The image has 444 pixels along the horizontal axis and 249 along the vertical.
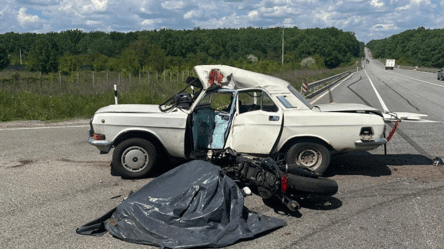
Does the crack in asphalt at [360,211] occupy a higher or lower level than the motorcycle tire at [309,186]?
lower

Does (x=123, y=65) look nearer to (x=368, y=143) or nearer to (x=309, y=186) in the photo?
(x=368, y=143)

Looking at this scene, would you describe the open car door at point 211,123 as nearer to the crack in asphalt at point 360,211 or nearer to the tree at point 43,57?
the crack in asphalt at point 360,211

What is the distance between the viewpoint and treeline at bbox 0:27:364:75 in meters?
62.2

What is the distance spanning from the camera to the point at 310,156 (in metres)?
6.49

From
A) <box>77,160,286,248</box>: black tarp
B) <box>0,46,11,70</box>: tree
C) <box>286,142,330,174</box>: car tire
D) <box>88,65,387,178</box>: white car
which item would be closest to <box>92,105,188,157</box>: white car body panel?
<box>88,65,387,178</box>: white car

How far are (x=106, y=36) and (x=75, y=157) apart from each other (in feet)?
444

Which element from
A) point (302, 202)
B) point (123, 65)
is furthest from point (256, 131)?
point (123, 65)

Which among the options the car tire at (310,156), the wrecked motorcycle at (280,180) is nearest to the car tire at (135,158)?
the wrecked motorcycle at (280,180)

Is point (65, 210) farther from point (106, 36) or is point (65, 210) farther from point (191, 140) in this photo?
point (106, 36)

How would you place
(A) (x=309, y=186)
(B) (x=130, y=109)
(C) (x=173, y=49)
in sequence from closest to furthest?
(A) (x=309, y=186), (B) (x=130, y=109), (C) (x=173, y=49)

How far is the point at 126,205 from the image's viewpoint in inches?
180

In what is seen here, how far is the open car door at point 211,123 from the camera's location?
21.2ft

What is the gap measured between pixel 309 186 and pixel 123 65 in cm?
5894

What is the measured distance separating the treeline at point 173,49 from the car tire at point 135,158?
177 ft
